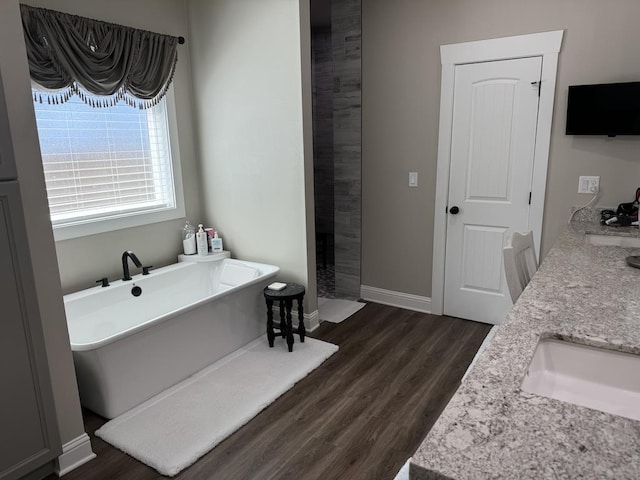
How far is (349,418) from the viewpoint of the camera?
2.48 meters

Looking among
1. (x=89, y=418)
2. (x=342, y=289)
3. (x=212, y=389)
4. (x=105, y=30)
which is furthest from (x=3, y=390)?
(x=342, y=289)

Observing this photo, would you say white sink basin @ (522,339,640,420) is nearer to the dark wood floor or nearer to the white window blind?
the dark wood floor

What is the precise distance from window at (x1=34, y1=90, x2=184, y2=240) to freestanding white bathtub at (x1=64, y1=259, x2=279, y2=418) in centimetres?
46

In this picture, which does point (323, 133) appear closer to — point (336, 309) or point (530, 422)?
point (336, 309)

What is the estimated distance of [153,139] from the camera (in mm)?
3578

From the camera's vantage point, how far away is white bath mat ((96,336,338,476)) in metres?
2.24

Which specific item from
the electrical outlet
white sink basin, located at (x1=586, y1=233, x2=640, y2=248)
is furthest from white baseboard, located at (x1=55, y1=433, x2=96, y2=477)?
the electrical outlet

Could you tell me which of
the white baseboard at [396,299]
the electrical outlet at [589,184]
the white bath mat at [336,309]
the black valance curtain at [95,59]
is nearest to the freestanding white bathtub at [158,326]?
the white bath mat at [336,309]

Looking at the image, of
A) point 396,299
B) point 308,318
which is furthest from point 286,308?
point 396,299

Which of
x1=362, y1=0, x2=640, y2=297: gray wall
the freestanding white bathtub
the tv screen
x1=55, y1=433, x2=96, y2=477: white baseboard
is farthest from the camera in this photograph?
x1=362, y1=0, x2=640, y2=297: gray wall

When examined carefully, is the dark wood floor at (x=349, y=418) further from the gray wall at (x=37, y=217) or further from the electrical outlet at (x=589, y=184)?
the electrical outlet at (x=589, y=184)

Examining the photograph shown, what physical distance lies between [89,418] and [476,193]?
3.00 metres

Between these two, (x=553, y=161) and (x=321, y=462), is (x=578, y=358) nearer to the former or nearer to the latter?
(x=321, y=462)

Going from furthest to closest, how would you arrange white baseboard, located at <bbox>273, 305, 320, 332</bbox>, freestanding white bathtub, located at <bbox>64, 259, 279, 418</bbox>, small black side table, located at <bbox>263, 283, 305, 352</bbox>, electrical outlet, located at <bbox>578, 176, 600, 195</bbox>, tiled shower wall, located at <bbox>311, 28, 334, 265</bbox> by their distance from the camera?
tiled shower wall, located at <bbox>311, 28, 334, 265</bbox> < white baseboard, located at <bbox>273, 305, 320, 332</bbox> < small black side table, located at <bbox>263, 283, 305, 352</bbox> < electrical outlet, located at <bbox>578, 176, 600, 195</bbox> < freestanding white bathtub, located at <bbox>64, 259, 279, 418</bbox>
